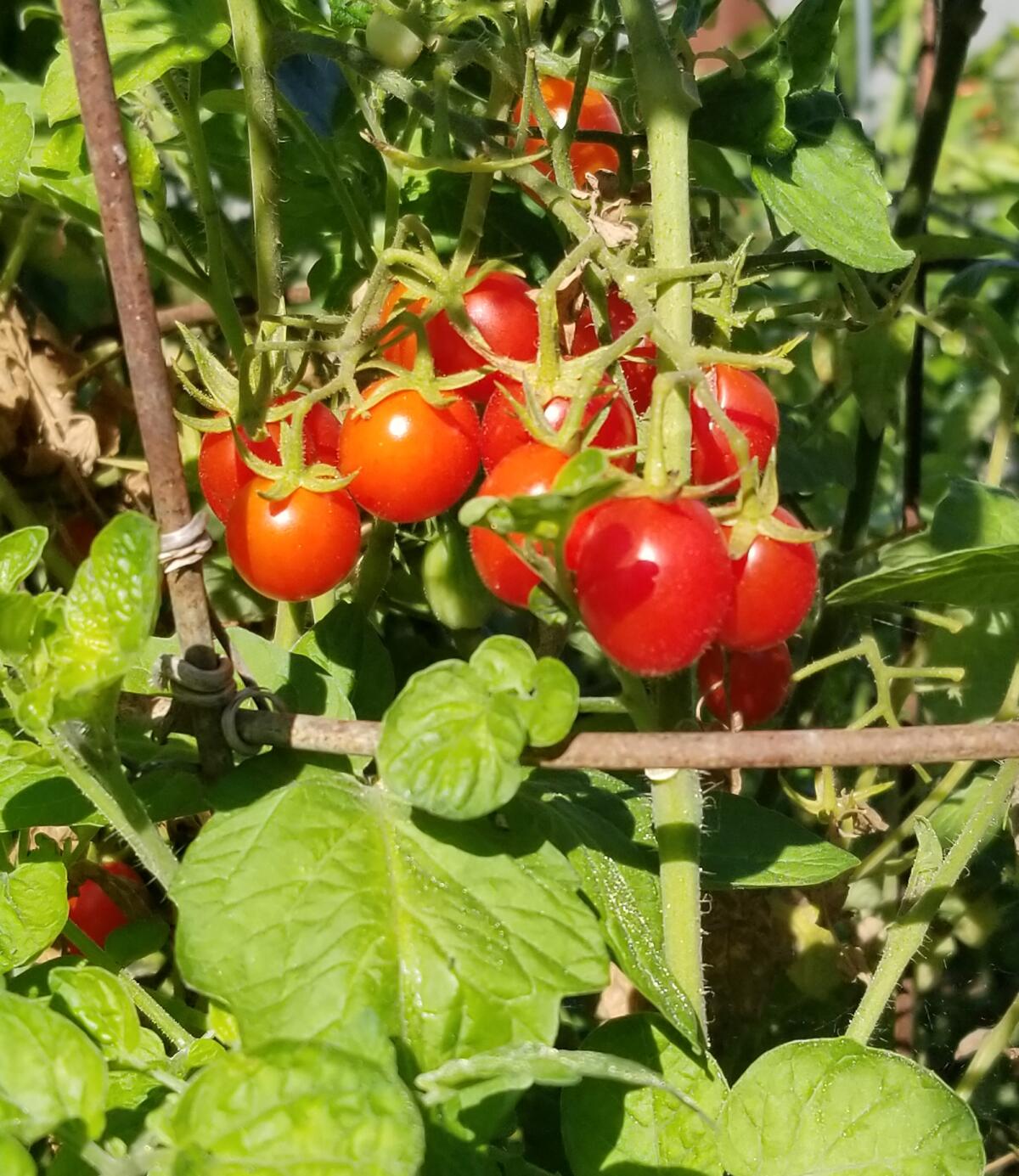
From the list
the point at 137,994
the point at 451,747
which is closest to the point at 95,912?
the point at 137,994

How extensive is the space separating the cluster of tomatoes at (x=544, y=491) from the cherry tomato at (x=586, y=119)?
0.04m

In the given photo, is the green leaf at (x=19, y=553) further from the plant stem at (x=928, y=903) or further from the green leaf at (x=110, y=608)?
the plant stem at (x=928, y=903)

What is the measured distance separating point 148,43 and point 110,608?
39cm

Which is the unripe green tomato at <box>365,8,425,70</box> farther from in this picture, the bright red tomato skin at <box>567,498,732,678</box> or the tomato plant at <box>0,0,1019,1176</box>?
the bright red tomato skin at <box>567,498,732,678</box>

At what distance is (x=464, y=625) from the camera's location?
0.96 meters

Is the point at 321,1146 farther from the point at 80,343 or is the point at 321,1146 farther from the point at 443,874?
the point at 80,343

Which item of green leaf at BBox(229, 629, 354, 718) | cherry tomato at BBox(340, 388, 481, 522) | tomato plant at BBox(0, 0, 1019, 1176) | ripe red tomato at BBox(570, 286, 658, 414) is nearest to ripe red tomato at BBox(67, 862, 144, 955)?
tomato plant at BBox(0, 0, 1019, 1176)

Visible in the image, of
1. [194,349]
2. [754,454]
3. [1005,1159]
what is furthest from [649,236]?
[1005,1159]

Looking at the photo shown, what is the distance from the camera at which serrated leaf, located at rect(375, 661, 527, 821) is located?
0.57 meters

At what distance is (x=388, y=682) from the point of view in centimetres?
87

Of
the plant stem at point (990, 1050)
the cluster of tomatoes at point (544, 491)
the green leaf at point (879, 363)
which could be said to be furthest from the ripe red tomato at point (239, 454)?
the plant stem at point (990, 1050)

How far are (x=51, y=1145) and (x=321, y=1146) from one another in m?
0.37

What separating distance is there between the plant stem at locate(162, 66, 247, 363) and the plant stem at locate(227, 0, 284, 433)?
5 centimetres

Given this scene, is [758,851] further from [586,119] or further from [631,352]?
[586,119]
